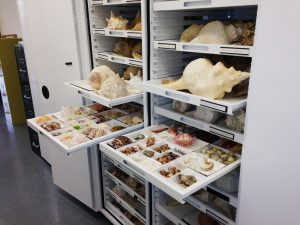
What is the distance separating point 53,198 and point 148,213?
1.09 meters

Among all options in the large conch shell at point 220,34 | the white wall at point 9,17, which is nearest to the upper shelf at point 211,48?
the large conch shell at point 220,34

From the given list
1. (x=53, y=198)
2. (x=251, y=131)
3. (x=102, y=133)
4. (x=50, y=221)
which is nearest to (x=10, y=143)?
(x=53, y=198)

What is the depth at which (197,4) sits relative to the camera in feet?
3.61

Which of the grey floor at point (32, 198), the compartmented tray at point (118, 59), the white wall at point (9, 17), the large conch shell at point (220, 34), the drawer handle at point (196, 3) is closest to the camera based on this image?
the drawer handle at point (196, 3)

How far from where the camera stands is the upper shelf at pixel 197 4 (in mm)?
945

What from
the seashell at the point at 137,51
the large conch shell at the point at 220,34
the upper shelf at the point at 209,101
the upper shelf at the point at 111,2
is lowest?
the upper shelf at the point at 209,101

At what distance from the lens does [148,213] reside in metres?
1.67

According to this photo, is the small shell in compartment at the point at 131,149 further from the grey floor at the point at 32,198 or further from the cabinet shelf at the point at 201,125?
the grey floor at the point at 32,198

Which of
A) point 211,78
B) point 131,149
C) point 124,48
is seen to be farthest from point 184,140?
point 124,48

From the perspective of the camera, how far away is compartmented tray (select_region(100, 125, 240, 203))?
1.00 meters

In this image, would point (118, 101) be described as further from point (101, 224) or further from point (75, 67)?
point (101, 224)

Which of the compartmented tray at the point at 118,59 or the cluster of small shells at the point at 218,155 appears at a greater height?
the compartmented tray at the point at 118,59

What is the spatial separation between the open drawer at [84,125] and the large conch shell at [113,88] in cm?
20

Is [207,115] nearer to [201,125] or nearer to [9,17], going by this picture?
[201,125]
